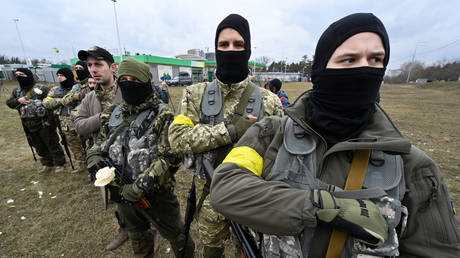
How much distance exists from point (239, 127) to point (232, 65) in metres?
0.72

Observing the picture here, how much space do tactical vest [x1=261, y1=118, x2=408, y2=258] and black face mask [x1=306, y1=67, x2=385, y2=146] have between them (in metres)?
0.13

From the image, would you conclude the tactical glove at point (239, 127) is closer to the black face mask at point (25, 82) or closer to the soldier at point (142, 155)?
the soldier at point (142, 155)

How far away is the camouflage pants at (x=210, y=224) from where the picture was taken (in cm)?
203

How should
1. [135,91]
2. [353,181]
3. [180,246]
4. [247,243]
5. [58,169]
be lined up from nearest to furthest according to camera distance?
[353,181], [247,243], [135,91], [180,246], [58,169]

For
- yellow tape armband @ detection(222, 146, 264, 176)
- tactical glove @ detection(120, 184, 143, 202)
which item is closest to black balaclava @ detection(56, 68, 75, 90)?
tactical glove @ detection(120, 184, 143, 202)

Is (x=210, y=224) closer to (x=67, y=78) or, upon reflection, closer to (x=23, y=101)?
(x=67, y=78)

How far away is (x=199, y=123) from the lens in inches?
79.8

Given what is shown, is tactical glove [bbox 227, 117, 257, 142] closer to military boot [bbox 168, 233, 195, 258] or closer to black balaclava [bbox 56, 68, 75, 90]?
→ military boot [bbox 168, 233, 195, 258]

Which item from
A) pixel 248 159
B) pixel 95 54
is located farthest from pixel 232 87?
pixel 95 54

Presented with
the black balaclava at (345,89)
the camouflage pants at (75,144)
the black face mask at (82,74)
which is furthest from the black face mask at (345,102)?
the camouflage pants at (75,144)

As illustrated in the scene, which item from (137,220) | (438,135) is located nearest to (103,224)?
(137,220)

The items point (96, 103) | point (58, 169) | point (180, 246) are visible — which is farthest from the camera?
point (58, 169)

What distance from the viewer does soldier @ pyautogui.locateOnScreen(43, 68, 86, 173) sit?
14.5ft

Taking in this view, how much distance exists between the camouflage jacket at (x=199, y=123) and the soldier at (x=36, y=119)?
4782 millimetres
